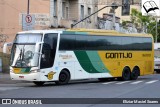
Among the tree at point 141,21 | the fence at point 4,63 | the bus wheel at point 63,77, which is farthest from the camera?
the tree at point 141,21

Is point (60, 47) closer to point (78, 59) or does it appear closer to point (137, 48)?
point (78, 59)

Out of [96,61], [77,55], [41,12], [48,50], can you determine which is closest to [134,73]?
[96,61]

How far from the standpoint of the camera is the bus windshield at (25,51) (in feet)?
83.3

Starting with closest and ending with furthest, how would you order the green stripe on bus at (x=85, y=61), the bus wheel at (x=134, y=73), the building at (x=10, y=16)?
the green stripe on bus at (x=85, y=61) → the bus wheel at (x=134, y=73) → the building at (x=10, y=16)

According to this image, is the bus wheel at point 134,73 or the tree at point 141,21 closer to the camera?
the bus wheel at point 134,73

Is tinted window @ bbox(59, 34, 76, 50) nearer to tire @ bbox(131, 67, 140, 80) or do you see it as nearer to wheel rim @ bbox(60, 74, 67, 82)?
wheel rim @ bbox(60, 74, 67, 82)

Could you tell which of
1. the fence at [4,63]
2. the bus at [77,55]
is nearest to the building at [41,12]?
the fence at [4,63]

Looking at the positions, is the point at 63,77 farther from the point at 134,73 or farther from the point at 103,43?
the point at 134,73

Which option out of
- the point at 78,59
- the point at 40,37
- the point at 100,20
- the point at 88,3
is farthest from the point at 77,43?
the point at 100,20

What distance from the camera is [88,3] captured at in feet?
182

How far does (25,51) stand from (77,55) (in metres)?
3.64

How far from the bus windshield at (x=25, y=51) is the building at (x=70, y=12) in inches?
746

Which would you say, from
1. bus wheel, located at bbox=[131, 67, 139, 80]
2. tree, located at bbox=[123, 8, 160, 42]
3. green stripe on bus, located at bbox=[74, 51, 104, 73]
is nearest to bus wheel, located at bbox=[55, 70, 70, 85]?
green stripe on bus, located at bbox=[74, 51, 104, 73]

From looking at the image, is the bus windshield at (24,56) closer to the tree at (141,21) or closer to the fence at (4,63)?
the fence at (4,63)
